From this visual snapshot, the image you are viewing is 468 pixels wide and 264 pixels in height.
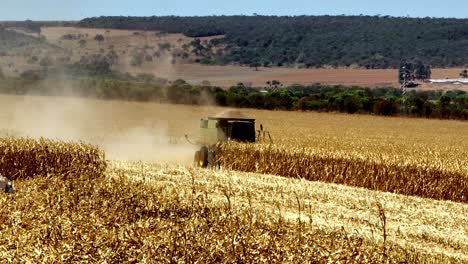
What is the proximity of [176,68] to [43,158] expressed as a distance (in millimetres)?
56799

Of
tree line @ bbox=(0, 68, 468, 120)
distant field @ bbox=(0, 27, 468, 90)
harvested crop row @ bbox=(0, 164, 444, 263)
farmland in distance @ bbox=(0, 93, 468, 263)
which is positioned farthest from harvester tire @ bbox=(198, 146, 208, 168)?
tree line @ bbox=(0, 68, 468, 120)

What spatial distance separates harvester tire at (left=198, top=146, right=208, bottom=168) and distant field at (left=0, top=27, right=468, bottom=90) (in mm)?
27816

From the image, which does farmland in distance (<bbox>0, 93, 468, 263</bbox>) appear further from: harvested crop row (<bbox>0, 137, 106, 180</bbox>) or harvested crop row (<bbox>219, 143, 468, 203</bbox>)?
harvested crop row (<bbox>0, 137, 106, 180</bbox>)

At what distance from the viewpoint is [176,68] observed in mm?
74750

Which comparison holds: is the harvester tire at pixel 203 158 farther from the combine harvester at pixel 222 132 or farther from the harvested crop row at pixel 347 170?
the harvested crop row at pixel 347 170

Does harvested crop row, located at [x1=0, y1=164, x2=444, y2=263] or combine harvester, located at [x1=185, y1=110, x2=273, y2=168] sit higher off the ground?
harvested crop row, located at [x1=0, y1=164, x2=444, y2=263]

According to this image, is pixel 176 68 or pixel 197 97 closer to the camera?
pixel 197 97

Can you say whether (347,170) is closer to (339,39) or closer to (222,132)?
(222,132)

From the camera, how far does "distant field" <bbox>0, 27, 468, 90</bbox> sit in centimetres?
5312

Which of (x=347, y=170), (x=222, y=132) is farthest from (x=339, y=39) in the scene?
(x=347, y=170)

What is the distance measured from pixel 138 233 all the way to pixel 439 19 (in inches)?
6032

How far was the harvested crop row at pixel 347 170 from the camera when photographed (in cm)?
2022

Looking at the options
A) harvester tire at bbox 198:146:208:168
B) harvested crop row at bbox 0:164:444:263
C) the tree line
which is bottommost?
the tree line

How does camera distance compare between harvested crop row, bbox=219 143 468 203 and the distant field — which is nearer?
harvested crop row, bbox=219 143 468 203
